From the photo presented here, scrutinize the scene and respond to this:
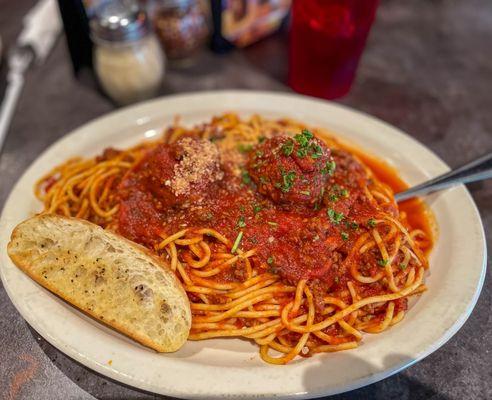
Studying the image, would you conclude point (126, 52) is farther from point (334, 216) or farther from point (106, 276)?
point (334, 216)

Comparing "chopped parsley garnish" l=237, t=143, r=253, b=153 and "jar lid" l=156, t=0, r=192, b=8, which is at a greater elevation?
"jar lid" l=156, t=0, r=192, b=8

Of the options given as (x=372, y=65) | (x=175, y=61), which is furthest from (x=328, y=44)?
(x=175, y=61)

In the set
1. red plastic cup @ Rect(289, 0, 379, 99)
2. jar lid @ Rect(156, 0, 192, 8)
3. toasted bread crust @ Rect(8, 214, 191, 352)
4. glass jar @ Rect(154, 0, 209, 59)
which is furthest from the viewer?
glass jar @ Rect(154, 0, 209, 59)

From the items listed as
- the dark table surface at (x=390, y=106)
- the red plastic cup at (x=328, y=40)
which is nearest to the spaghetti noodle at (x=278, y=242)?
the dark table surface at (x=390, y=106)

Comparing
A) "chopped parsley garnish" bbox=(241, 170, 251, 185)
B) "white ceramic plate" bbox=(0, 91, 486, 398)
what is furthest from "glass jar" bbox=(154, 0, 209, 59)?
"chopped parsley garnish" bbox=(241, 170, 251, 185)

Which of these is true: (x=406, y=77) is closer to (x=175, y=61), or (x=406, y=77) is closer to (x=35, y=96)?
(x=175, y=61)

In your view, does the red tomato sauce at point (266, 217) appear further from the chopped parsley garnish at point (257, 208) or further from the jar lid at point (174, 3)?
the jar lid at point (174, 3)

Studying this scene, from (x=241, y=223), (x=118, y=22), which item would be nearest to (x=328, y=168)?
(x=241, y=223)

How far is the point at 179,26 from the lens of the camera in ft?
16.1

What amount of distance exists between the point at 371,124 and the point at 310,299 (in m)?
1.85

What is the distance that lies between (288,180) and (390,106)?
8.96 feet

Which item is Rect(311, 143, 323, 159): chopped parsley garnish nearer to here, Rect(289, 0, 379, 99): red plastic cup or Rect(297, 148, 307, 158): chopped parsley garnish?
Rect(297, 148, 307, 158): chopped parsley garnish

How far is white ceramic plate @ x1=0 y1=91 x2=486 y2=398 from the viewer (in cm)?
228

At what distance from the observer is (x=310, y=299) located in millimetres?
2682
